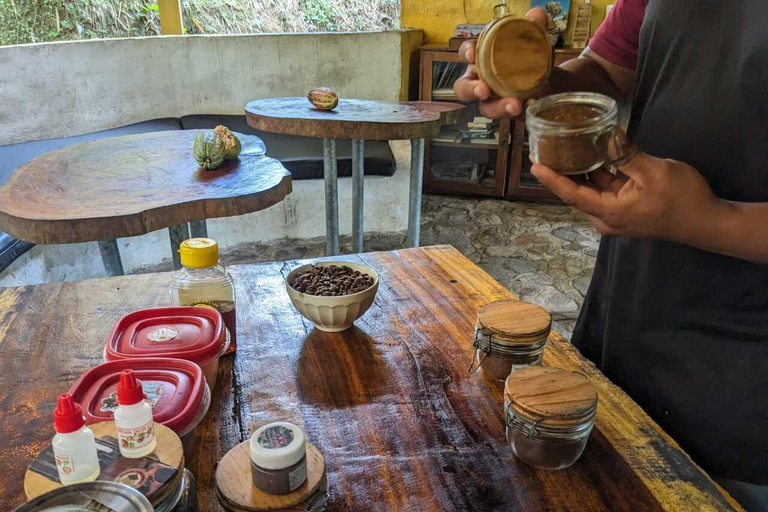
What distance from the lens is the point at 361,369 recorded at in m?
1.02

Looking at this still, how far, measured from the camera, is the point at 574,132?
78 cm

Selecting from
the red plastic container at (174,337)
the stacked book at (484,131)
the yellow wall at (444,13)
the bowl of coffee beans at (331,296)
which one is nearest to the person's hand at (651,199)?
the bowl of coffee beans at (331,296)

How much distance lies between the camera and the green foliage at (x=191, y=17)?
12.9 feet

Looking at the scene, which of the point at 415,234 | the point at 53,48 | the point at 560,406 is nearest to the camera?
the point at 560,406

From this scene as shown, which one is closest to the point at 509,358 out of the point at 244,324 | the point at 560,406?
the point at 560,406

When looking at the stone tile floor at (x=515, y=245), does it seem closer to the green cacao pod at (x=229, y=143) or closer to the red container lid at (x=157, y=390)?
the green cacao pod at (x=229, y=143)

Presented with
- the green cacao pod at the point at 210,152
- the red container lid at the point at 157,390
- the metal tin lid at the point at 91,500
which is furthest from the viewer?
the green cacao pod at the point at 210,152

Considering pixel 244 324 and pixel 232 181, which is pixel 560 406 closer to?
pixel 244 324

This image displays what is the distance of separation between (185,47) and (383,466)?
3.86m

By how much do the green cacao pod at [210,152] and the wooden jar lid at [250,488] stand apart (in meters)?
1.67

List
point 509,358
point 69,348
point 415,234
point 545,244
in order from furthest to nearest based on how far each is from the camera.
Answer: point 545,244 < point 415,234 < point 69,348 < point 509,358

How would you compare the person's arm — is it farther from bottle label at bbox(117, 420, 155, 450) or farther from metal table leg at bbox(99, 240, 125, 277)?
metal table leg at bbox(99, 240, 125, 277)

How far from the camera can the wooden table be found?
1673 millimetres

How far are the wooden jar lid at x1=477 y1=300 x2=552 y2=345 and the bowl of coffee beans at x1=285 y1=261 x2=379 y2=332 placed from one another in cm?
25
